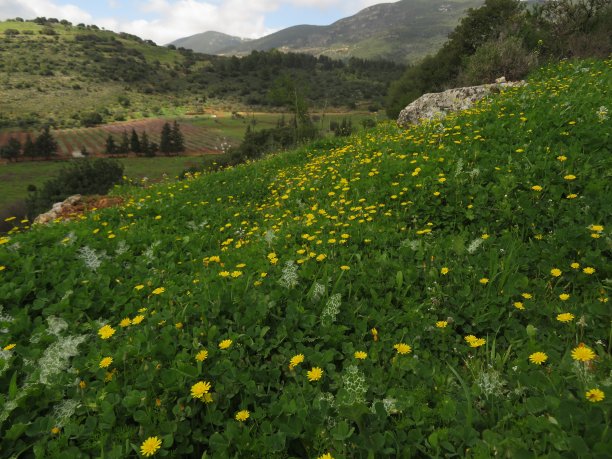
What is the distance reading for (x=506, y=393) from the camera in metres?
2.22

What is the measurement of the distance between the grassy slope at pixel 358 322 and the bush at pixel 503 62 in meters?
12.2

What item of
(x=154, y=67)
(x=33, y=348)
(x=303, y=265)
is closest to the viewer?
(x=33, y=348)

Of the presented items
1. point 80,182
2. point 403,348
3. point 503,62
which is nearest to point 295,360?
point 403,348

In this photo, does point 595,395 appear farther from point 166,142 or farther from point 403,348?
point 166,142

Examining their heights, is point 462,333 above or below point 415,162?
below

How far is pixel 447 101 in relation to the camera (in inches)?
552

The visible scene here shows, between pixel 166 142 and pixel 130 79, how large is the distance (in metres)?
84.5

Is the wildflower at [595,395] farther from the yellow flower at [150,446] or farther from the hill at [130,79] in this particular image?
the hill at [130,79]

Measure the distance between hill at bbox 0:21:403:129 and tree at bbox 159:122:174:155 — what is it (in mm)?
30475

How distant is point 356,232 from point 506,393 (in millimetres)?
2790

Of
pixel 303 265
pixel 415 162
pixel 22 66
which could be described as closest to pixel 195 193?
pixel 415 162

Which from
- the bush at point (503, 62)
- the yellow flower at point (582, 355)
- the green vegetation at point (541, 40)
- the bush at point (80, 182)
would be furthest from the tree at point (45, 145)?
the yellow flower at point (582, 355)

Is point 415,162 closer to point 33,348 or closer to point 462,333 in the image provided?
point 462,333

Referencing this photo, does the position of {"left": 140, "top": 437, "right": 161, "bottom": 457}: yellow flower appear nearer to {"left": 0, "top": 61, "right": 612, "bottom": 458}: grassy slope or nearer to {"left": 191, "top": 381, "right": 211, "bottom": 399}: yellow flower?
{"left": 0, "top": 61, "right": 612, "bottom": 458}: grassy slope
